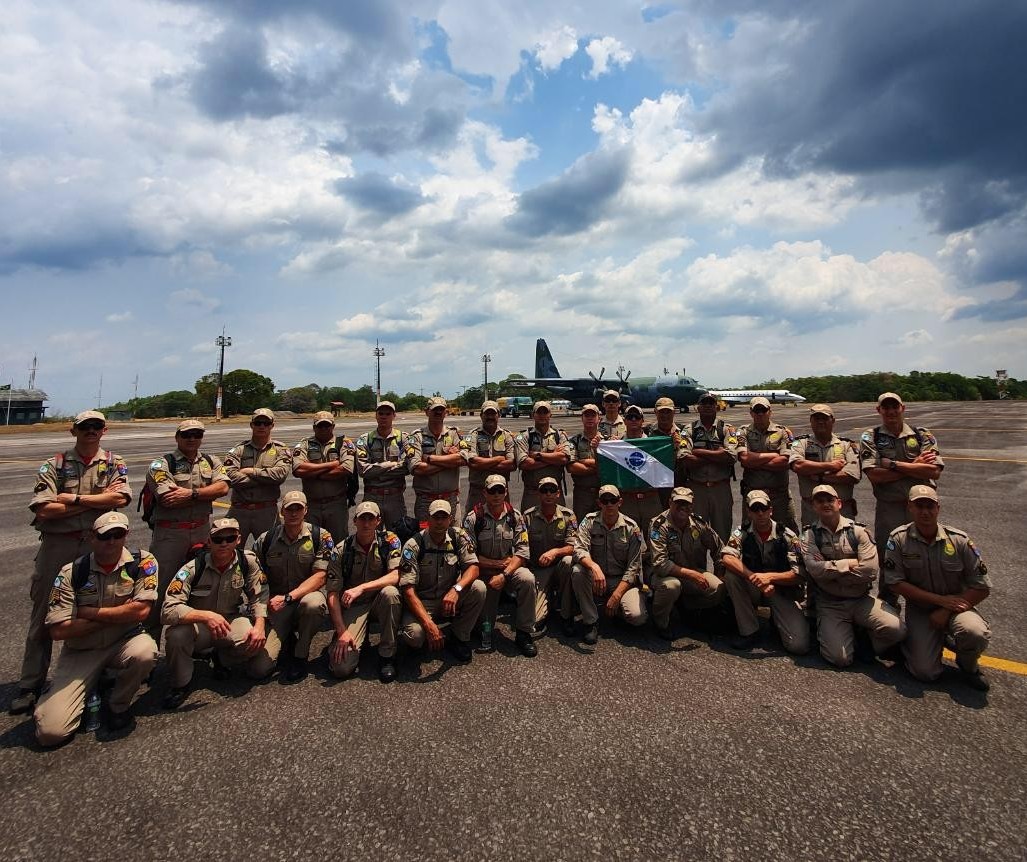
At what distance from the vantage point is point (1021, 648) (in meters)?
5.22

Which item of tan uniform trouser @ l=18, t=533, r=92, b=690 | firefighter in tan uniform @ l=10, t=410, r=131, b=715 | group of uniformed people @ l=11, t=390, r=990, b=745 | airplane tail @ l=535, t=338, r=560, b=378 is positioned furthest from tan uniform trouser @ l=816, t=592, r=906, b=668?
airplane tail @ l=535, t=338, r=560, b=378

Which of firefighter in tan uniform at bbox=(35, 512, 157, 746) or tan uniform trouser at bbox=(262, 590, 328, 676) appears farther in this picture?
tan uniform trouser at bbox=(262, 590, 328, 676)

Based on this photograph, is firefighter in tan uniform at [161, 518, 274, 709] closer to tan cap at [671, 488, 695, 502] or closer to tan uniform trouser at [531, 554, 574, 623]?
tan uniform trouser at [531, 554, 574, 623]

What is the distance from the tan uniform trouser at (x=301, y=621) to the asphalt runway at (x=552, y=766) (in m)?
0.30

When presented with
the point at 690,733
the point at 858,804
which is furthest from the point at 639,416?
the point at 858,804

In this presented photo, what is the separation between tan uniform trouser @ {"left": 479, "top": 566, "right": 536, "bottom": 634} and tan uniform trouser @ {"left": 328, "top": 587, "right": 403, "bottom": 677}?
0.95m

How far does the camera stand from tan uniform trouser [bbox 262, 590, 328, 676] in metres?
5.13

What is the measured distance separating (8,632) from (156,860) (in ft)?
14.9

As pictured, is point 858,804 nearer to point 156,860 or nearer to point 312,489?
point 156,860

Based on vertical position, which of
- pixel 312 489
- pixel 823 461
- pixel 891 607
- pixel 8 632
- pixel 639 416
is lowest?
pixel 8 632

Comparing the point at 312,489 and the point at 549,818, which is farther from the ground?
the point at 312,489

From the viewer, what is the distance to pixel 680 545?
6059 mm

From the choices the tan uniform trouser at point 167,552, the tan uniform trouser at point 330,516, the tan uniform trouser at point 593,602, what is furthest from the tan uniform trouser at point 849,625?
the tan uniform trouser at point 167,552

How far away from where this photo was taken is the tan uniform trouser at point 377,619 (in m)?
5.04
